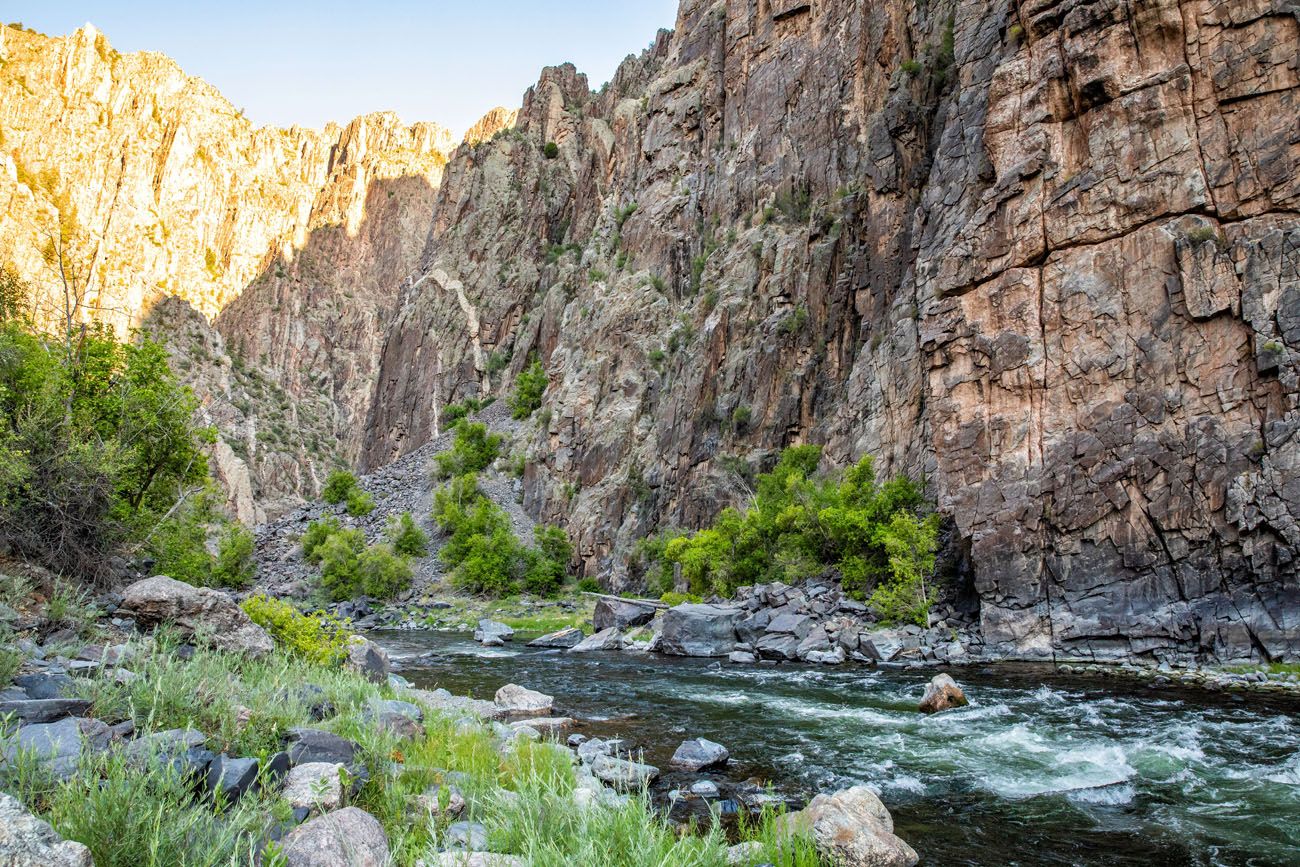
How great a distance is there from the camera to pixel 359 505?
7162cm

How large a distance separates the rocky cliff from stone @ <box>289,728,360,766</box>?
23.7 meters

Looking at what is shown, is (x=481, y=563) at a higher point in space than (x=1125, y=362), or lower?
lower

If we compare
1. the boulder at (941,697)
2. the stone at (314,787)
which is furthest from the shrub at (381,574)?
the stone at (314,787)

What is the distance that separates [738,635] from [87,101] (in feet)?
506

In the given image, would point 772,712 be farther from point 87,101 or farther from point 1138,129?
point 87,101

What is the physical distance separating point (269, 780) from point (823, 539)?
32739 millimetres

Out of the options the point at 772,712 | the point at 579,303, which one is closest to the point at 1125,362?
the point at 772,712

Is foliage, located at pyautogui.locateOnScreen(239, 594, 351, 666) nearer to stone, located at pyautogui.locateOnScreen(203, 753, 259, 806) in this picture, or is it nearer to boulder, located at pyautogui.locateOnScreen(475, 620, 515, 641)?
stone, located at pyautogui.locateOnScreen(203, 753, 259, 806)

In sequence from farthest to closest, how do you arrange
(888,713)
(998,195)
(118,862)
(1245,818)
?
(998,195)
(888,713)
(1245,818)
(118,862)

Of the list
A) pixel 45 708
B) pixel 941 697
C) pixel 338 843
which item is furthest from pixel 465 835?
pixel 941 697

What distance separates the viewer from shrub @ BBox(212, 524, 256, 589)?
2218 inches

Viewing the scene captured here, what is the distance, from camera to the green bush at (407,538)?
207 ft

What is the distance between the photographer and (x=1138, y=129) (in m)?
26.1

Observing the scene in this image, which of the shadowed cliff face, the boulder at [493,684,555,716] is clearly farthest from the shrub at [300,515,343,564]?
the boulder at [493,684,555,716]
